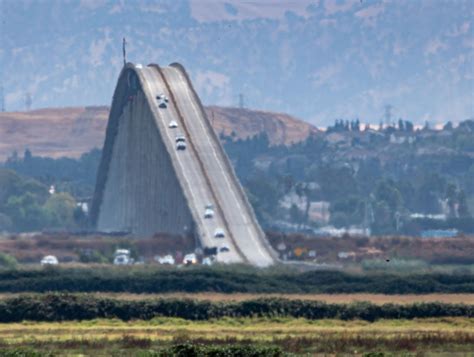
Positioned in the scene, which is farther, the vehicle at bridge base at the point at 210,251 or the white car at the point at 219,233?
the white car at the point at 219,233

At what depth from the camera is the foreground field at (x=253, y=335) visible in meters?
72.5

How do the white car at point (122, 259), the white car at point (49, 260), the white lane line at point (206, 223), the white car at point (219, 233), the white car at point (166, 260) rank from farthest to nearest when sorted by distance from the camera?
the white car at point (219, 233) → the white lane line at point (206, 223) → the white car at point (166, 260) → the white car at point (122, 259) → the white car at point (49, 260)

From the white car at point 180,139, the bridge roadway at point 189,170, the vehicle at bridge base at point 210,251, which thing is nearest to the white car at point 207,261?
the bridge roadway at point 189,170

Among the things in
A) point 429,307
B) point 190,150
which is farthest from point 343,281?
point 190,150

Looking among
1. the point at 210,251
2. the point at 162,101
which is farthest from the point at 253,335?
the point at 162,101

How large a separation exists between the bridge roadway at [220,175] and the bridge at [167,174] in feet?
0.24

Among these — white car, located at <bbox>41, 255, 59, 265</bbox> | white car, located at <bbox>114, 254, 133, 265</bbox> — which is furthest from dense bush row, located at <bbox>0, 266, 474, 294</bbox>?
white car, located at <bbox>114, 254, 133, 265</bbox>

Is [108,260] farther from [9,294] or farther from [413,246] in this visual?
[9,294]

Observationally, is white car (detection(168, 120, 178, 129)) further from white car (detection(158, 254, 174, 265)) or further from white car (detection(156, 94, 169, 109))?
white car (detection(158, 254, 174, 265))

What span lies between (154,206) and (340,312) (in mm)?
92046

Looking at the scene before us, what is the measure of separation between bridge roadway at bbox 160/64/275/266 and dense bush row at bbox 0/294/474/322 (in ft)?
183

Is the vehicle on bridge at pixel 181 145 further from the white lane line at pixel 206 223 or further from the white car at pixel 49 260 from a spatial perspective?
the white car at pixel 49 260

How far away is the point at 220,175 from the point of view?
171125 mm

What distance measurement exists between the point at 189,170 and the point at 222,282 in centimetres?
6429
